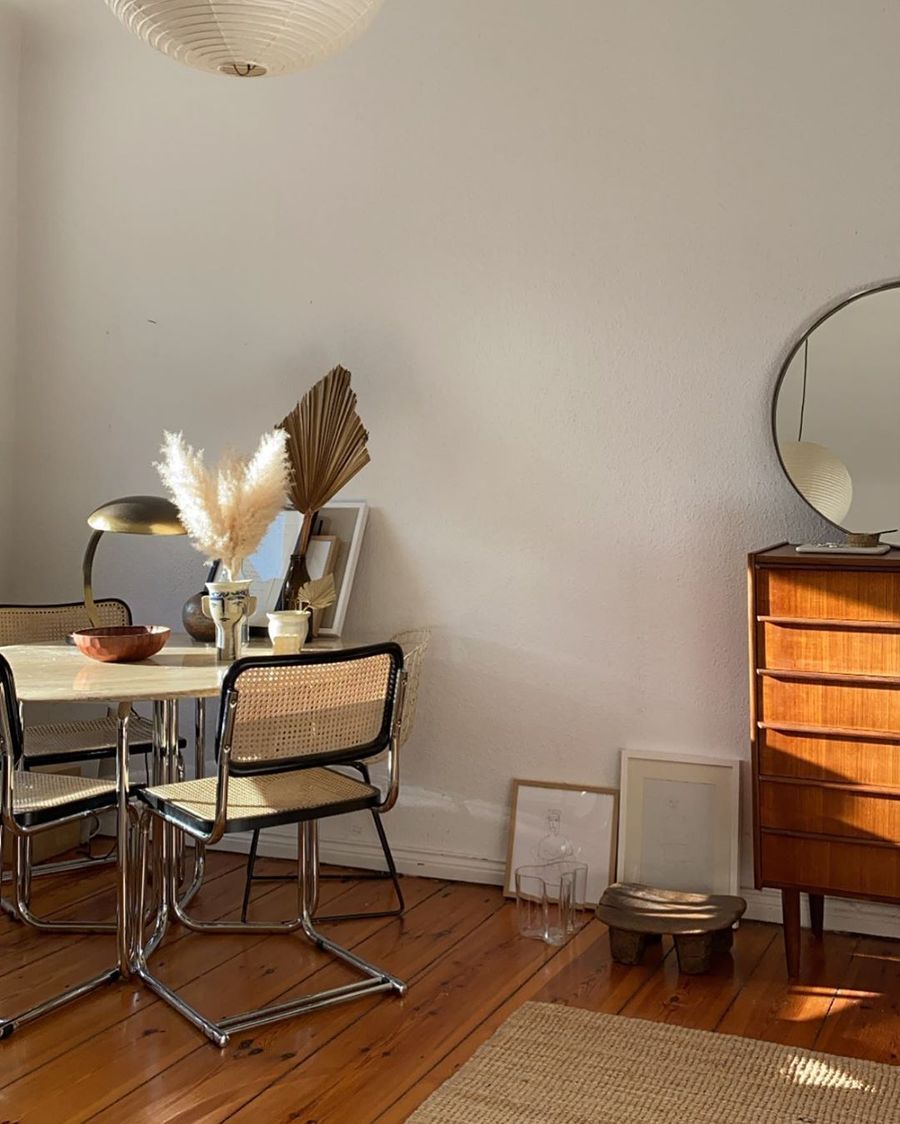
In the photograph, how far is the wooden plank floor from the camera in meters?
2.56

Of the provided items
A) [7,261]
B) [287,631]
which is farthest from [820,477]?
[7,261]

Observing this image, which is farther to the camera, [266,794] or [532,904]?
[532,904]

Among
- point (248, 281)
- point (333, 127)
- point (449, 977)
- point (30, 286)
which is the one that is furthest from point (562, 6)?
point (449, 977)

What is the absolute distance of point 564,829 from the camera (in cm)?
383

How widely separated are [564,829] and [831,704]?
1.02 meters

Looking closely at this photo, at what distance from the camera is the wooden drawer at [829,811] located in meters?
3.10

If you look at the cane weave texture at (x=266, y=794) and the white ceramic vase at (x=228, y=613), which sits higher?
the white ceramic vase at (x=228, y=613)

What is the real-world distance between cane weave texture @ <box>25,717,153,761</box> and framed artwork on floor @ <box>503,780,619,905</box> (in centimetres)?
115

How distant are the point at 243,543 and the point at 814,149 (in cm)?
193

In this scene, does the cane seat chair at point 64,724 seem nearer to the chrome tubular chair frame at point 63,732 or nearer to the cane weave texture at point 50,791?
the chrome tubular chair frame at point 63,732

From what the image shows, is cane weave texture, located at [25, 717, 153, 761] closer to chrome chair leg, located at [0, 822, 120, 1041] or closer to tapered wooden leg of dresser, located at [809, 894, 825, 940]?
chrome chair leg, located at [0, 822, 120, 1041]

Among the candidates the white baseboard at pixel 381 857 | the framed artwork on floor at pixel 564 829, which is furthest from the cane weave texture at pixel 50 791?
the framed artwork on floor at pixel 564 829

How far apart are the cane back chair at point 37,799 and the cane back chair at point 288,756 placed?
0.10 metres

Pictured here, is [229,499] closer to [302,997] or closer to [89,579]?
[89,579]
